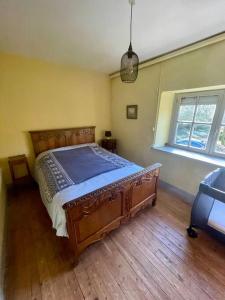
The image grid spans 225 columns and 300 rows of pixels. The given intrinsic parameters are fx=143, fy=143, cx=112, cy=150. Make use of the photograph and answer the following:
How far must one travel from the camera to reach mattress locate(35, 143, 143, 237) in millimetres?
1486

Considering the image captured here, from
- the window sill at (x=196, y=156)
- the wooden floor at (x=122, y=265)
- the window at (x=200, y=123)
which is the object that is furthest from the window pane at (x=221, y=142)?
the wooden floor at (x=122, y=265)

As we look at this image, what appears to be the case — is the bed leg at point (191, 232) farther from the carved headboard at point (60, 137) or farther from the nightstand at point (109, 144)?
the carved headboard at point (60, 137)

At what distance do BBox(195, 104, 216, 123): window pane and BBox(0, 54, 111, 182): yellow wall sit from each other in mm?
2220

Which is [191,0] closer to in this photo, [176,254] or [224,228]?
[224,228]

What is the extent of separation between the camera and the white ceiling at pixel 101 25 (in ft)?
4.31

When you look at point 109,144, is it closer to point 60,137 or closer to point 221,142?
point 60,137

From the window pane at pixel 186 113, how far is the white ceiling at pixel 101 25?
96 cm

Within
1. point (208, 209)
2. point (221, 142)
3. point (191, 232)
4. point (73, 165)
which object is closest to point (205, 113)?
point (221, 142)

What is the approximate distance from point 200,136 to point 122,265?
2211mm

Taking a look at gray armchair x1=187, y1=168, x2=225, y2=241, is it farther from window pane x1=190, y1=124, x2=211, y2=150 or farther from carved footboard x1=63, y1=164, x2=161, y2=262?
window pane x1=190, y1=124, x2=211, y2=150

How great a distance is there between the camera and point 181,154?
8.10 ft

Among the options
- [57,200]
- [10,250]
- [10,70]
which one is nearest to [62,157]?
[57,200]

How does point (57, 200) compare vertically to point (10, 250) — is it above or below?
above

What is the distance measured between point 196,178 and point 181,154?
0.45 m
